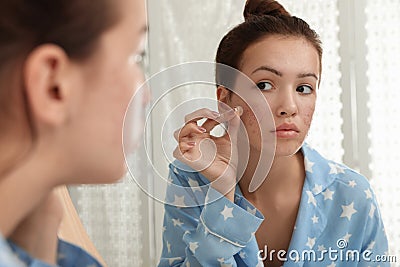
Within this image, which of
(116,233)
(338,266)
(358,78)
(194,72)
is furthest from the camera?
→ (116,233)

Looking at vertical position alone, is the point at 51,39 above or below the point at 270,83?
below

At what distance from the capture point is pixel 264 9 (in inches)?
50.3

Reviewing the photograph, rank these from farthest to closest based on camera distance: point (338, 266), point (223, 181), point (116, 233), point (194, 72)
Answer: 1. point (116, 233)
2. point (338, 266)
3. point (223, 181)
4. point (194, 72)

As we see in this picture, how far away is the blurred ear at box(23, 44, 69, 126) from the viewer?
0.34m

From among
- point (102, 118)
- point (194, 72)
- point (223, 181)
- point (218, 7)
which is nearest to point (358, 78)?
point (218, 7)

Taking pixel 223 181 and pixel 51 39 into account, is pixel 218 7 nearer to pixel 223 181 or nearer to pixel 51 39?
pixel 223 181

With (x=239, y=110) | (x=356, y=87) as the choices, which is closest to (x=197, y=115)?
(x=239, y=110)

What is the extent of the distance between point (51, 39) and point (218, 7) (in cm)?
192

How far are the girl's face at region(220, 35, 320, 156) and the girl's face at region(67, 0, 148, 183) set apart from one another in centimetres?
75

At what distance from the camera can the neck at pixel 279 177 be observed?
1.24m

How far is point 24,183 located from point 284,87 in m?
0.84

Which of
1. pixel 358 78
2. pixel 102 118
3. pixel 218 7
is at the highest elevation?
pixel 218 7

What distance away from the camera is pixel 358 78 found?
209 centimetres

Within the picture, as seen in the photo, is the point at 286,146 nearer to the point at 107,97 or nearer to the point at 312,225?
the point at 312,225
